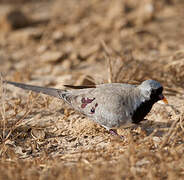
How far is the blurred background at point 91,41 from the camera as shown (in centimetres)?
492

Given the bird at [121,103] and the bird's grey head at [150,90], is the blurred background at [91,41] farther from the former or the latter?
the bird's grey head at [150,90]

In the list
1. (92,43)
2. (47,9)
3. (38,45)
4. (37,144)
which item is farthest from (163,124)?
(47,9)

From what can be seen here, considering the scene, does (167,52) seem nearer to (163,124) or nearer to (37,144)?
(163,124)

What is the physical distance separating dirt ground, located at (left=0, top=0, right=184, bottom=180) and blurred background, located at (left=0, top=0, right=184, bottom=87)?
0.02 metres

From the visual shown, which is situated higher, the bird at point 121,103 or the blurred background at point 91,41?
the blurred background at point 91,41

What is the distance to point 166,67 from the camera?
4.79m

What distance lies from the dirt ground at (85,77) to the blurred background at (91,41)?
0.02 meters

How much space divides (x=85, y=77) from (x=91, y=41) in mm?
2247

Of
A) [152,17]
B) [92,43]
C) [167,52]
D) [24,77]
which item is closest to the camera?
[24,77]

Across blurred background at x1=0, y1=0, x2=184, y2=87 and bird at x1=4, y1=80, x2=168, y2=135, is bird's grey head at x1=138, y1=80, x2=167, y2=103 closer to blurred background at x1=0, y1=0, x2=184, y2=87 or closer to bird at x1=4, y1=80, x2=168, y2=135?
bird at x1=4, y1=80, x2=168, y2=135

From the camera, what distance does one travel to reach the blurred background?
16.1 ft

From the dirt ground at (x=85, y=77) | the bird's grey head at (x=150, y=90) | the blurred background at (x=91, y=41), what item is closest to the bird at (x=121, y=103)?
the bird's grey head at (x=150, y=90)

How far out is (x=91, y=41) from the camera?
6746 millimetres

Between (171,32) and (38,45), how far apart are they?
2.78 meters
